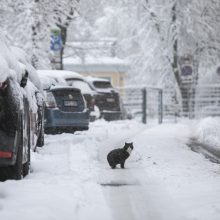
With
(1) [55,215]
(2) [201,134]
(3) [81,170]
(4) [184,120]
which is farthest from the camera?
(4) [184,120]

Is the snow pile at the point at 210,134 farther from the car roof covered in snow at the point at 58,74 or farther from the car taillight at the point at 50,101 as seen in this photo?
the car roof covered in snow at the point at 58,74

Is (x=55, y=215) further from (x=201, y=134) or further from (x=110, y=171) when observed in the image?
(x=201, y=134)

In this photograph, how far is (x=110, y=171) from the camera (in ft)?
35.1

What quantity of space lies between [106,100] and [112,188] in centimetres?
1699

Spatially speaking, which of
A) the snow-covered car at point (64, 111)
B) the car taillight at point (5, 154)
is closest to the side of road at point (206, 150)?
the snow-covered car at point (64, 111)

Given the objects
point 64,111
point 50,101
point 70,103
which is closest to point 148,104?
point 70,103

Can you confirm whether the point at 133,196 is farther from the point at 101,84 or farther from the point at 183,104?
the point at 183,104

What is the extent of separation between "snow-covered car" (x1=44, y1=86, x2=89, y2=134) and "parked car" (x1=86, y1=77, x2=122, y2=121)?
8.14m

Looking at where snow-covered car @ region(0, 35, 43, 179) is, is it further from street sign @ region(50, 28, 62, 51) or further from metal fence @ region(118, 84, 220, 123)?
metal fence @ region(118, 84, 220, 123)

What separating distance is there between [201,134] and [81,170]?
9.73 metres

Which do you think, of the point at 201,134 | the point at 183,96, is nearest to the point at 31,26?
the point at 183,96

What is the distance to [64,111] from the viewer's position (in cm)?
1678

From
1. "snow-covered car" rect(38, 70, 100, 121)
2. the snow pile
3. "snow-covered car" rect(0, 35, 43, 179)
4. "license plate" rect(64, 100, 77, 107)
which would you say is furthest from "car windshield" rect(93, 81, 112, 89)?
"snow-covered car" rect(0, 35, 43, 179)

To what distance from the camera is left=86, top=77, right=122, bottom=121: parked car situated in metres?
25.7
